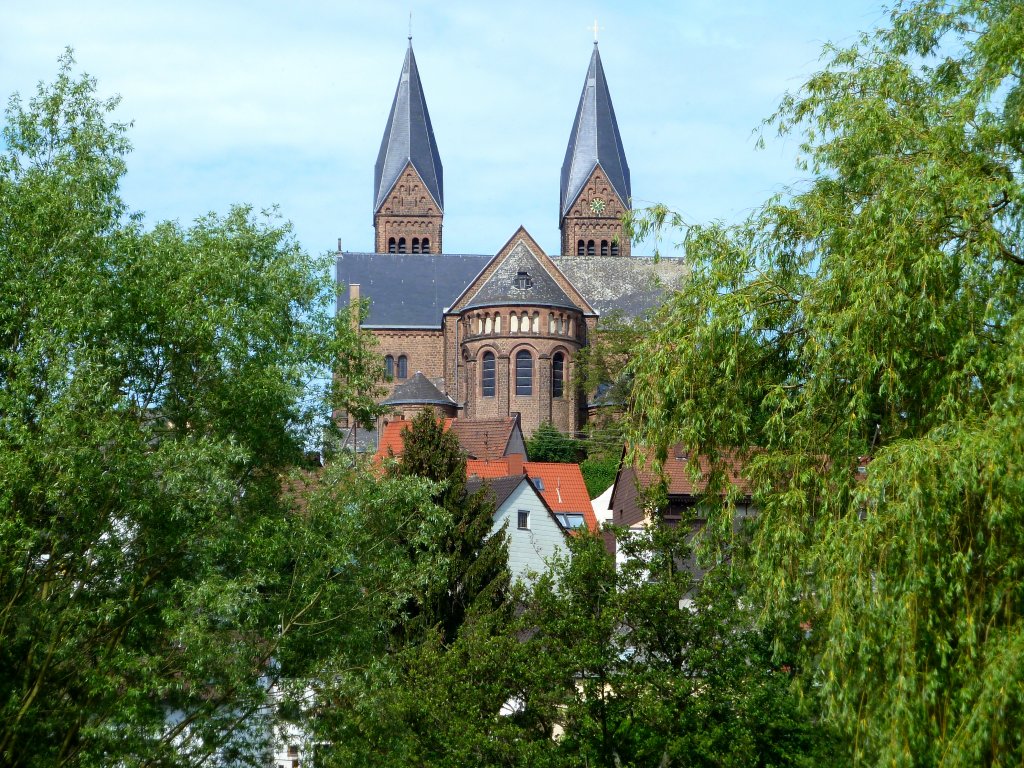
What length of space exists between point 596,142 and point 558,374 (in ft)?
85.2

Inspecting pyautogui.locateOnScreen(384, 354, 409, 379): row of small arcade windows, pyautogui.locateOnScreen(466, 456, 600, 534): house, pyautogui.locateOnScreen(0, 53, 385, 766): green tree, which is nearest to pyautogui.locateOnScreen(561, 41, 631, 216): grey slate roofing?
pyautogui.locateOnScreen(384, 354, 409, 379): row of small arcade windows

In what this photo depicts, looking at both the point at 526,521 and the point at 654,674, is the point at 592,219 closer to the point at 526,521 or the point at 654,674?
the point at 526,521

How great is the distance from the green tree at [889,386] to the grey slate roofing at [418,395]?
196ft

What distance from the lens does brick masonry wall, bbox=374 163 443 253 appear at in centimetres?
9625

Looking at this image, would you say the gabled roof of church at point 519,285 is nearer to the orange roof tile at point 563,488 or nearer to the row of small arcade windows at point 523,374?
the row of small arcade windows at point 523,374

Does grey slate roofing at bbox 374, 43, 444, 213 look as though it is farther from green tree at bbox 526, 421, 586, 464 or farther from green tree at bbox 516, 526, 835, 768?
A: green tree at bbox 516, 526, 835, 768

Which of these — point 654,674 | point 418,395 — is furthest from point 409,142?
point 654,674

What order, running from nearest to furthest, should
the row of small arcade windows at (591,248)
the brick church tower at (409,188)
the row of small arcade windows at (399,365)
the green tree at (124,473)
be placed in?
the green tree at (124,473), the row of small arcade windows at (399,365), the row of small arcade windows at (591,248), the brick church tower at (409,188)

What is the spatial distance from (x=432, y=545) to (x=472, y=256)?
237 ft

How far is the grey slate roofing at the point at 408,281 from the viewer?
274ft

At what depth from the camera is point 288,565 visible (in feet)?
57.6

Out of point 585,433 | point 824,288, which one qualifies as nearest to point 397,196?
point 585,433

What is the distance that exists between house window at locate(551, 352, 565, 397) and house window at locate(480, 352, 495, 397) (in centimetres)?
339

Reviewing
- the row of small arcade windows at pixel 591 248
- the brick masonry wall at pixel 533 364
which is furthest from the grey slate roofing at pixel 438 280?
the brick masonry wall at pixel 533 364
